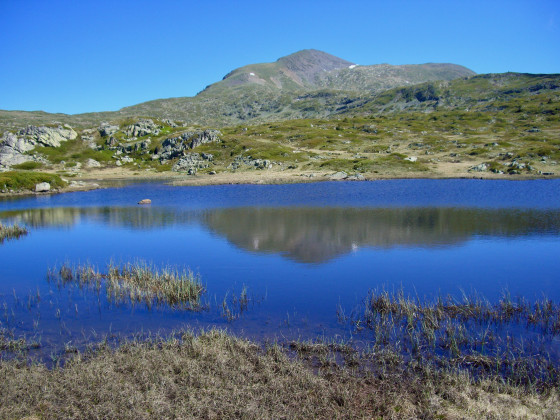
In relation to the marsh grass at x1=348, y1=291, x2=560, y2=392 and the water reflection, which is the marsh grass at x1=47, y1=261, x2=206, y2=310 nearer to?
the marsh grass at x1=348, y1=291, x2=560, y2=392

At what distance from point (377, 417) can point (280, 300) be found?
34.5 feet

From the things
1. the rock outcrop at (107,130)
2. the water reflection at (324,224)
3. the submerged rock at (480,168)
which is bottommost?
the water reflection at (324,224)

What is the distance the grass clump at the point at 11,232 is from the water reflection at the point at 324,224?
4091 mm

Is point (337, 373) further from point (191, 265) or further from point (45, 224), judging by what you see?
point (45, 224)

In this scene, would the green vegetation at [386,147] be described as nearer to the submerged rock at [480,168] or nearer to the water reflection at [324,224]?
the submerged rock at [480,168]

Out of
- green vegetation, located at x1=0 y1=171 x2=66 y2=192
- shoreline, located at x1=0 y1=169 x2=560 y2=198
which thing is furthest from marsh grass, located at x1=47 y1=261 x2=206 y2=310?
green vegetation, located at x1=0 y1=171 x2=66 y2=192

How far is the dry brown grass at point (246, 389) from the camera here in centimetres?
1142

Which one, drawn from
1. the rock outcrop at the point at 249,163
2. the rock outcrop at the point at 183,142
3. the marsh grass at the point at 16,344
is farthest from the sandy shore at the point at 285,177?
the marsh grass at the point at 16,344

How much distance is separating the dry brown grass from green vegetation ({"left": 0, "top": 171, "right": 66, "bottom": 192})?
79.8m

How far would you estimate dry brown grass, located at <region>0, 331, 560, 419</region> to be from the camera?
11.4m

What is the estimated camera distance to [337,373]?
44.2 feet

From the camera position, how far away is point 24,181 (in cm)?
8288

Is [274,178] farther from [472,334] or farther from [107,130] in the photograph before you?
[107,130]

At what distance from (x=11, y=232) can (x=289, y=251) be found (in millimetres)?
30471
